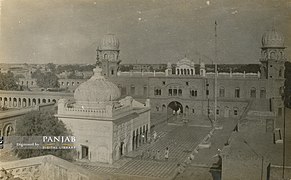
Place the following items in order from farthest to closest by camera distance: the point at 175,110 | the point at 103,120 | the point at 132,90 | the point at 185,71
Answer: the point at 132,90
the point at 175,110
the point at 185,71
the point at 103,120

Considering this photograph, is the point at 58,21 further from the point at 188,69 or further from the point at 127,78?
the point at 188,69

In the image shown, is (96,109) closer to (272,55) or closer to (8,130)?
(8,130)

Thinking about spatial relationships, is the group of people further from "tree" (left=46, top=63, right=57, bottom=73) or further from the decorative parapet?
"tree" (left=46, top=63, right=57, bottom=73)

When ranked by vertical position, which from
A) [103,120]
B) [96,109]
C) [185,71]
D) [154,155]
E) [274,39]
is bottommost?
[154,155]

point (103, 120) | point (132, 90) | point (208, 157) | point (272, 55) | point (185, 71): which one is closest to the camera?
point (272, 55)

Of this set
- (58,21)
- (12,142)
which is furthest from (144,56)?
(12,142)

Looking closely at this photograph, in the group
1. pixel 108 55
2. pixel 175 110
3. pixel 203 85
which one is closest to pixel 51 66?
pixel 108 55
